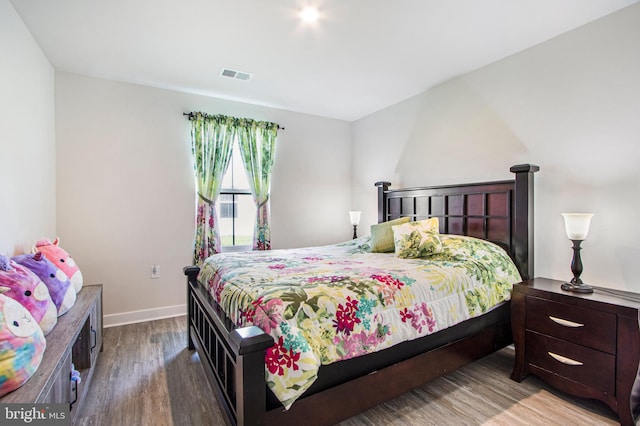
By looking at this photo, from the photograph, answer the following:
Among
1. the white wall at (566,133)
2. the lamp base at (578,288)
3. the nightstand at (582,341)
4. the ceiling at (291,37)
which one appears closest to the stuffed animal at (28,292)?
the ceiling at (291,37)

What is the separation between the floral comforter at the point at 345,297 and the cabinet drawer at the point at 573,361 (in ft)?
1.21

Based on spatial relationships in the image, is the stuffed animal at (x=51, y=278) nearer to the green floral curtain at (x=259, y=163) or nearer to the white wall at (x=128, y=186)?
the white wall at (x=128, y=186)

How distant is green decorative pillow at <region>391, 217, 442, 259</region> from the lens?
2664 millimetres

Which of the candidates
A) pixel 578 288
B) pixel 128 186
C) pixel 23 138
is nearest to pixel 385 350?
pixel 578 288

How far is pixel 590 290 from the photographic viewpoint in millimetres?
2020

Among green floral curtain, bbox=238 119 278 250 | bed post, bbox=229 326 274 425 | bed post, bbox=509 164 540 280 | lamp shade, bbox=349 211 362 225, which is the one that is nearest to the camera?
bed post, bbox=229 326 274 425

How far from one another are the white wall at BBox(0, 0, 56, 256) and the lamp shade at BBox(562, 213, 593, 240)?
3.72m

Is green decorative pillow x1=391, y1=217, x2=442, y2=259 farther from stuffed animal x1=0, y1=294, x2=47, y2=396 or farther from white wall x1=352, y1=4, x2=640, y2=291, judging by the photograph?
stuffed animal x1=0, y1=294, x2=47, y2=396

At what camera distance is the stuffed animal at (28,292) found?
4.77 feet

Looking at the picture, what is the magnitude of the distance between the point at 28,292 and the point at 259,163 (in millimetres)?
2793

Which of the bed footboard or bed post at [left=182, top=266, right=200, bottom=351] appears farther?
bed post at [left=182, top=266, right=200, bottom=351]

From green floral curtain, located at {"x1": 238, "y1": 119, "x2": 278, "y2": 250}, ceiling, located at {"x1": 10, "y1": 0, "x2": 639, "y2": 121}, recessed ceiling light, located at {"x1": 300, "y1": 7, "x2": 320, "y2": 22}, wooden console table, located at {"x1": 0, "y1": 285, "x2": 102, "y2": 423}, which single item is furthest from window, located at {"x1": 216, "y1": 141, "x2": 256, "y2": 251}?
recessed ceiling light, located at {"x1": 300, "y1": 7, "x2": 320, "y2": 22}

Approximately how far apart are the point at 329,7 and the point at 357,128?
2.71m

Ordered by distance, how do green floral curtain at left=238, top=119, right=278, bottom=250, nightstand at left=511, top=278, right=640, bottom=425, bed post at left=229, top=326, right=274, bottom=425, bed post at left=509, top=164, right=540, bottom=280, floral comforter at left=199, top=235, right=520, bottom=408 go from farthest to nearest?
green floral curtain at left=238, top=119, right=278, bottom=250, bed post at left=509, top=164, right=540, bottom=280, nightstand at left=511, top=278, right=640, bottom=425, floral comforter at left=199, top=235, right=520, bottom=408, bed post at left=229, top=326, right=274, bottom=425
